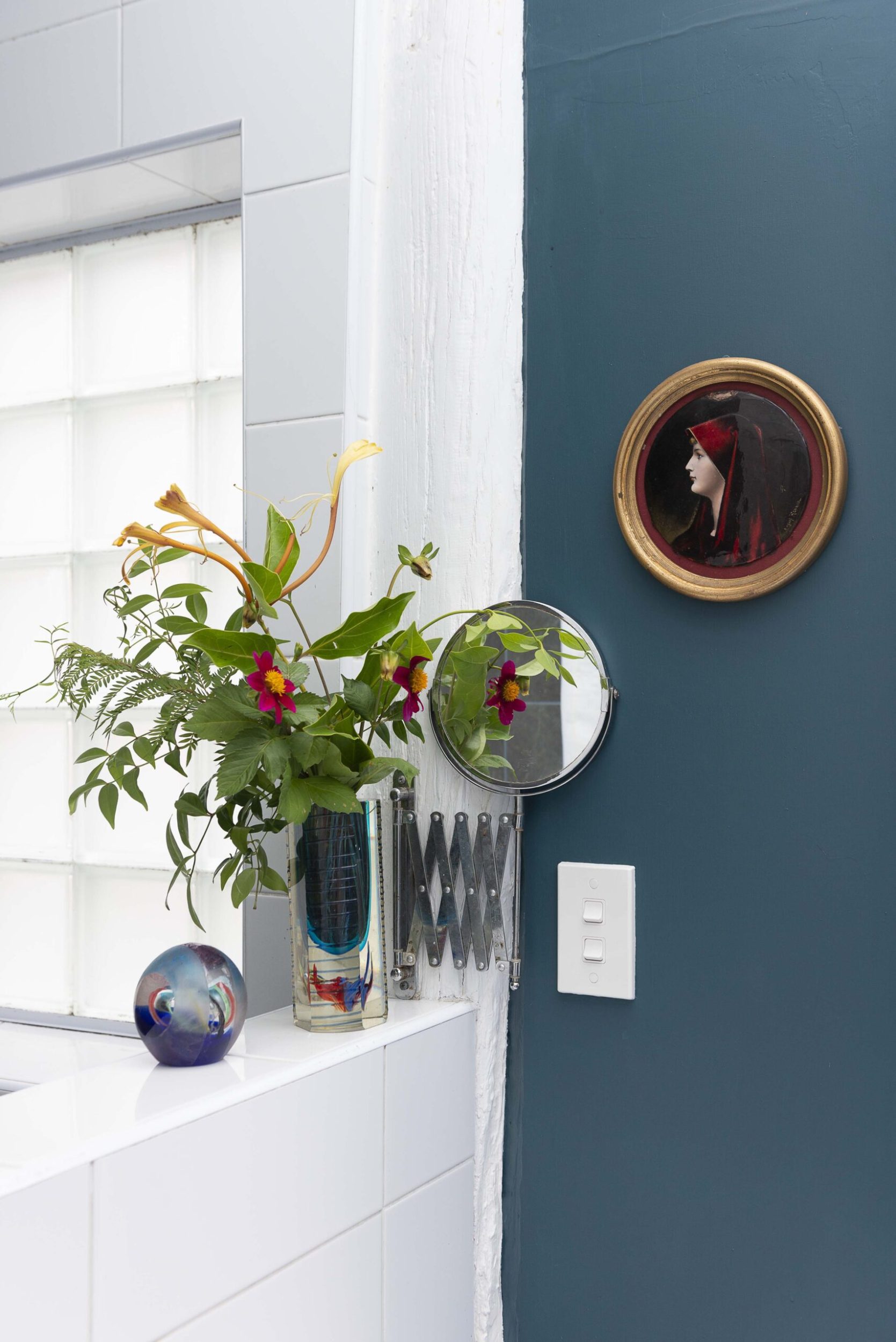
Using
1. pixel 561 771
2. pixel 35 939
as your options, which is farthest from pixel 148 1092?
pixel 35 939

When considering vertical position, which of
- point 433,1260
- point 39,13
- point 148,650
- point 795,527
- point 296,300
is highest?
point 39,13

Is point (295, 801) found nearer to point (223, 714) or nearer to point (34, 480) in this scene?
point (223, 714)

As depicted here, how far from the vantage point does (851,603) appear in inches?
39.2

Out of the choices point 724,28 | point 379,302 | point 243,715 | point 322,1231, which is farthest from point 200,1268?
point 724,28

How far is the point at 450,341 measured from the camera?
3.82ft

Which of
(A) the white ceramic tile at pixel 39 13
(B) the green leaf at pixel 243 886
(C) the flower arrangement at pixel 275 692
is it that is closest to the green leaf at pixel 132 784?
(C) the flower arrangement at pixel 275 692

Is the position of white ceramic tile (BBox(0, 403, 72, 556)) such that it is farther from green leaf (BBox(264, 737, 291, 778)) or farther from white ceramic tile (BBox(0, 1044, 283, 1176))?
white ceramic tile (BBox(0, 1044, 283, 1176))

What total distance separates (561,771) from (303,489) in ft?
1.29

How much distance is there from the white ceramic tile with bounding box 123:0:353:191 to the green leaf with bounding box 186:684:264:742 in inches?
23.1

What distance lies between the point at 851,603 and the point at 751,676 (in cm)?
11

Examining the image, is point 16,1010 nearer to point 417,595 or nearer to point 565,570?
point 417,595

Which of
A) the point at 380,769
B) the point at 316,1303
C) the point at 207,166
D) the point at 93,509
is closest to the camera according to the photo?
the point at 316,1303

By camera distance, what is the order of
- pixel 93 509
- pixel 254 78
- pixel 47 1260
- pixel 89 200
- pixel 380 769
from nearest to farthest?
pixel 47 1260 → pixel 380 769 → pixel 254 78 → pixel 89 200 → pixel 93 509

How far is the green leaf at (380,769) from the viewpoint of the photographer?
978mm
